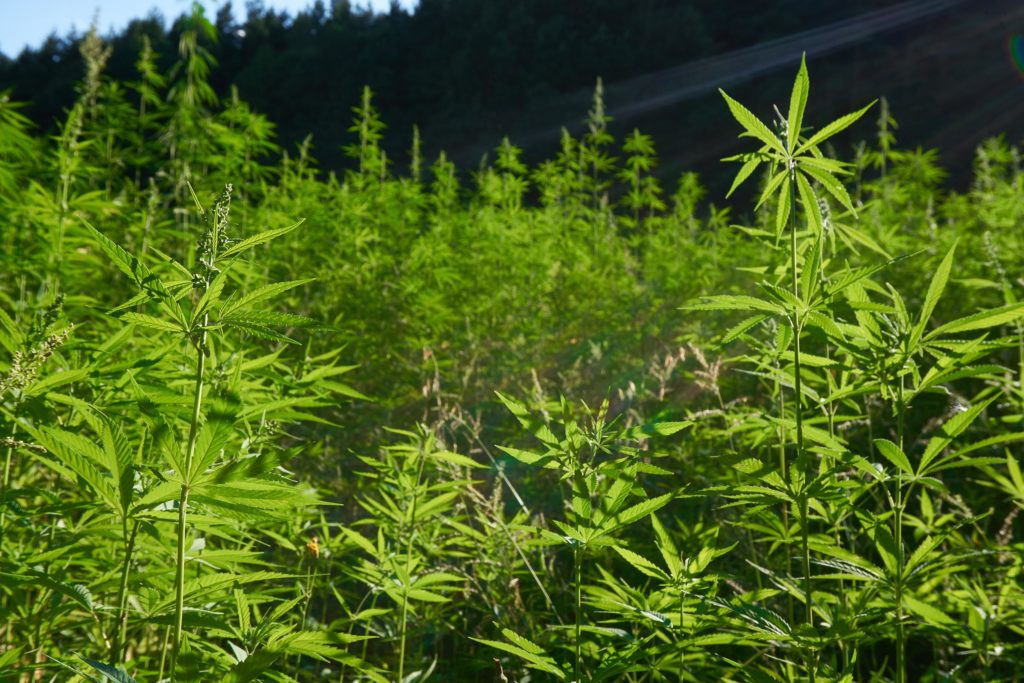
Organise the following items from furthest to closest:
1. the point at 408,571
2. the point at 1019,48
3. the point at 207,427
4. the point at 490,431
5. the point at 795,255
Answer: the point at 1019,48, the point at 490,431, the point at 408,571, the point at 795,255, the point at 207,427

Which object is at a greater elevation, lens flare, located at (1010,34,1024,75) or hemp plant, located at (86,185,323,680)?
lens flare, located at (1010,34,1024,75)

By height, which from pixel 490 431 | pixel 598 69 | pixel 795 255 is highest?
pixel 598 69

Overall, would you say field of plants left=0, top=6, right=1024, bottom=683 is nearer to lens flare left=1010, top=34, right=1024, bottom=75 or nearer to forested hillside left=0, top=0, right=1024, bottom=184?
lens flare left=1010, top=34, right=1024, bottom=75

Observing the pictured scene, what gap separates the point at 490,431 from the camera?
375 cm

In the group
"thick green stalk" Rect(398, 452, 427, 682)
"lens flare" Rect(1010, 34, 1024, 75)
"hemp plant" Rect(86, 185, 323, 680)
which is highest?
"lens flare" Rect(1010, 34, 1024, 75)

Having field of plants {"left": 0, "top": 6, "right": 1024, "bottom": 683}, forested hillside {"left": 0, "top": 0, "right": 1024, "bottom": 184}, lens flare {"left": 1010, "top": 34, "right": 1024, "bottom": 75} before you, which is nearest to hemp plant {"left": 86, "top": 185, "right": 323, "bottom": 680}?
field of plants {"left": 0, "top": 6, "right": 1024, "bottom": 683}

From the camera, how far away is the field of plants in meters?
1.10

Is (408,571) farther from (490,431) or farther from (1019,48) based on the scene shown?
(1019,48)

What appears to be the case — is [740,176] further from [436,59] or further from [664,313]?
[436,59]

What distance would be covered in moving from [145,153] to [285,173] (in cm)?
116

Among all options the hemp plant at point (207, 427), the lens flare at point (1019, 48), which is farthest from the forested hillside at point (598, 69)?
the hemp plant at point (207, 427)

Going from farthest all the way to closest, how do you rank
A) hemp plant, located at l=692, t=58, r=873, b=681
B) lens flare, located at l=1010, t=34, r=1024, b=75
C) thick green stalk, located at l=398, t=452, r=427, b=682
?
lens flare, located at l=1010, t=34, r=1024, b=75
thick green stalk, located at l=398, t=452, r=427, b=682
hemp plant, located at l=692, t=58, r=873, b=681

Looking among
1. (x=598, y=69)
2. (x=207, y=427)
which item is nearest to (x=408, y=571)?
(x=207, y=427)

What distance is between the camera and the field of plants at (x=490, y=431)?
3.62 ft
